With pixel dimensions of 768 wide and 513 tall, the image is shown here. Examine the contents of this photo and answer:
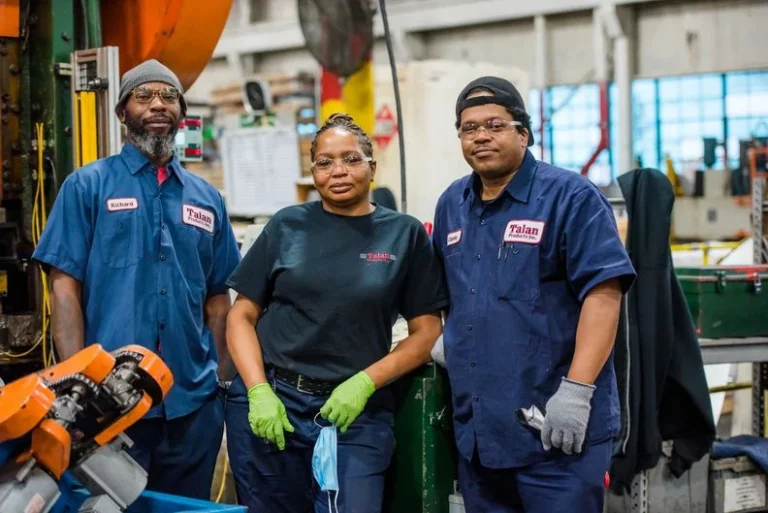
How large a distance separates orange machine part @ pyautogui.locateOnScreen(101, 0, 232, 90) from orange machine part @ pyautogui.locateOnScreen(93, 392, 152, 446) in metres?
1.52

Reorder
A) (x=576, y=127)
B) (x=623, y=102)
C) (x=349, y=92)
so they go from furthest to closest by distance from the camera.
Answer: (x=576, y=127) < (x=623, y=102) < (x=349, y=92)

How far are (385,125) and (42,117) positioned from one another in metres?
4.57

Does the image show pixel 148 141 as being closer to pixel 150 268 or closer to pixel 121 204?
pixel 121 204

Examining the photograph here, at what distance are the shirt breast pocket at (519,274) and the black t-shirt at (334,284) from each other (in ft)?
0.81

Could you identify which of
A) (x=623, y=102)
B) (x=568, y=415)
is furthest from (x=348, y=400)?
(x=623, y=102)

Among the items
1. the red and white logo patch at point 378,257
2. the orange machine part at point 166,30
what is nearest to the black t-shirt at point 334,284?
the red and white logo patch at point 378,257

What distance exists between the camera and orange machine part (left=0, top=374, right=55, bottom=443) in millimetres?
2020

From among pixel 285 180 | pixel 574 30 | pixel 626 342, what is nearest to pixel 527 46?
pixel 574 30

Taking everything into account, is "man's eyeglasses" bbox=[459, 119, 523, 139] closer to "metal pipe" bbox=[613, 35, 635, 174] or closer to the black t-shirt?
the black t-shirt

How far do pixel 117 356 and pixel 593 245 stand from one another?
109 centimetres

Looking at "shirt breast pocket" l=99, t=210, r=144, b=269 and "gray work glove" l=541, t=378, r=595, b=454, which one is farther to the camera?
"shirt breast pocket" l=99, t=210, r=144, b=269

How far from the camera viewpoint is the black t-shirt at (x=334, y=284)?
2.55 metres

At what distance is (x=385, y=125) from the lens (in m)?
7.74

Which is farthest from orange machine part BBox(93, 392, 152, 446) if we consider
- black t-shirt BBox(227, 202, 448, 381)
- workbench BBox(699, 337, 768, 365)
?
workbench BBox(699, 337, 768, 365)
